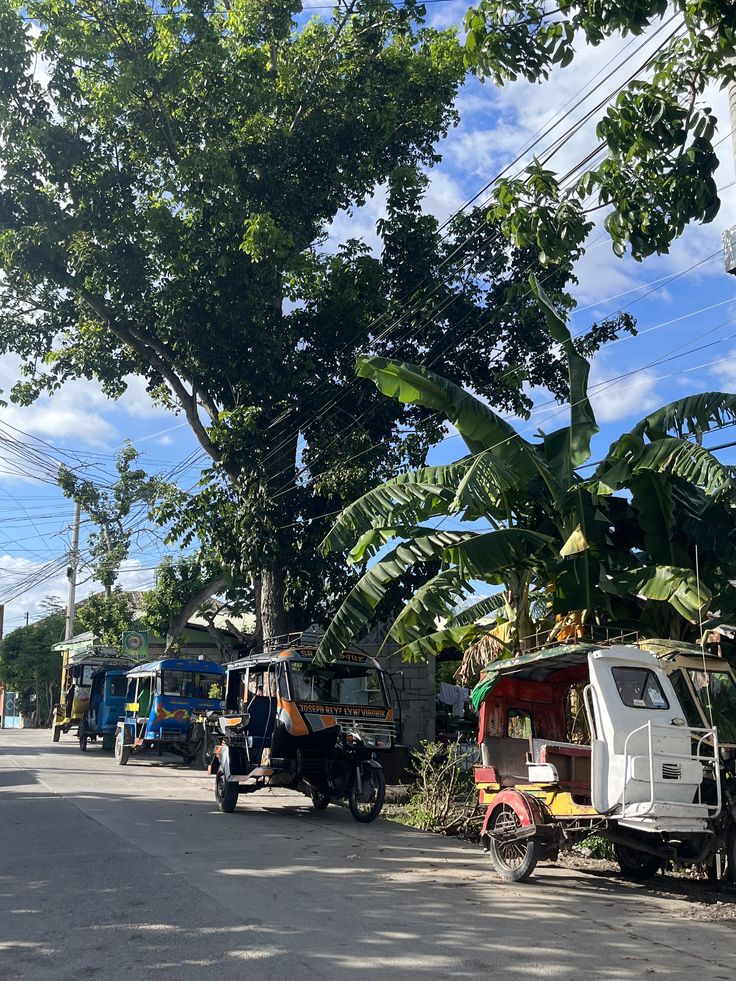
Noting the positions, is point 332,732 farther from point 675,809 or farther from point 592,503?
point 675,809

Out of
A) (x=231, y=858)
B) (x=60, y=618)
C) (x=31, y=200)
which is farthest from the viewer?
(x=60, y=618)

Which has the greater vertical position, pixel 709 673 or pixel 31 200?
pixel 31 200

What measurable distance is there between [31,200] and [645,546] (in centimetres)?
1634

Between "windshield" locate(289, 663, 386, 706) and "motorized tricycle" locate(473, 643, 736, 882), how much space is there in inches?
174

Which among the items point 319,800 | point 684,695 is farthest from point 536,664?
point 319,800

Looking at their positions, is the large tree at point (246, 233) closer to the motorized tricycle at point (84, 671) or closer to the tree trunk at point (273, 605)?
the tree trunk at point (273, 605)

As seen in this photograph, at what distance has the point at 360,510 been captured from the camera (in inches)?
535

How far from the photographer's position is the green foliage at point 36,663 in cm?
5797

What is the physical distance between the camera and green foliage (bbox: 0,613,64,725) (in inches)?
2282

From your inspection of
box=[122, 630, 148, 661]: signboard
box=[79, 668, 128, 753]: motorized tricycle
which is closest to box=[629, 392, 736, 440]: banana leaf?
box=[79, 668, 128, 753]: motorized tricycle

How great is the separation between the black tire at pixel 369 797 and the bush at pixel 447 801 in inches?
24.0

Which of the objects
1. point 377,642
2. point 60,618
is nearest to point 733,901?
point 377,642

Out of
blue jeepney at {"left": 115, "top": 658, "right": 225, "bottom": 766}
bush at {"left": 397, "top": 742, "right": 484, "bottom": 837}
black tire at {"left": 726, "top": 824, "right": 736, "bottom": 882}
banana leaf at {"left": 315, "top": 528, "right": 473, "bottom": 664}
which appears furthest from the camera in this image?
blue jeepney at {"left": 115, "top": 658, "right": 225, "bottom": 766}

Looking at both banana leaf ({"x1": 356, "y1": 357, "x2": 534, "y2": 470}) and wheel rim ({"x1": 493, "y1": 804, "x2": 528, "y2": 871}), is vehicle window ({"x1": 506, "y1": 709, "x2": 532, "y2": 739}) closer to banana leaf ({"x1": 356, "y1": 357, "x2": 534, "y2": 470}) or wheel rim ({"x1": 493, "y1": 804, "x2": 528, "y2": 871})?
wheel rim ({"x1": 493, "y1": 804, "x2": 528, "y2": 871})
